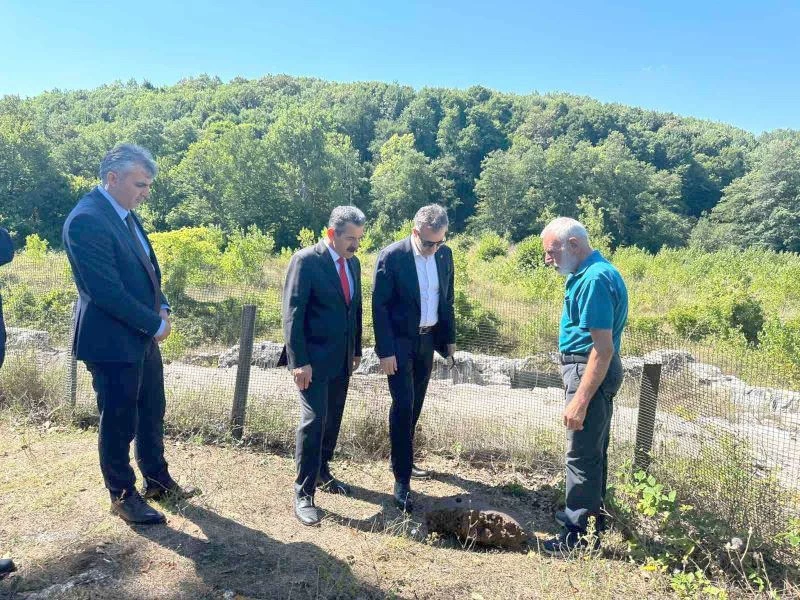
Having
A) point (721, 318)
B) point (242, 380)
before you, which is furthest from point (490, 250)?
point (242, 380)

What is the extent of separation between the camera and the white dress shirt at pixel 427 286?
3420 millimetres

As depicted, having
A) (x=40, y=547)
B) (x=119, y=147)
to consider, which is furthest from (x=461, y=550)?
(x=119, y=147)

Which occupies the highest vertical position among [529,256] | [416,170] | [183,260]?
[416,170]

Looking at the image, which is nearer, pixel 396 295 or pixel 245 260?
pixel 396 295

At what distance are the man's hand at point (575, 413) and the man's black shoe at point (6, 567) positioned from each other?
2718mm

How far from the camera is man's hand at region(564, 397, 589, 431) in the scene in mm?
2709

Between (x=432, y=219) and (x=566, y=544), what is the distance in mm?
1986

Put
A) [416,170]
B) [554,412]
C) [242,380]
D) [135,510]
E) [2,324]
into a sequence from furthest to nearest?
[416,170]
[554,412]
[242,380]
[135,510]
[2,324]

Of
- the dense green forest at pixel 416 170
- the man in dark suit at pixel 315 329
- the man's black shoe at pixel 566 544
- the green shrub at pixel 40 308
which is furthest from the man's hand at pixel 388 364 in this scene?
the dense green forest at pixel 416 170

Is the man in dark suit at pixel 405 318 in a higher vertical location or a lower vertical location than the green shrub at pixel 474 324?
higher

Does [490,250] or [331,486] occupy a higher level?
[490,250]

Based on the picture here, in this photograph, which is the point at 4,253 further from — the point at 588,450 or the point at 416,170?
the point at 416,170

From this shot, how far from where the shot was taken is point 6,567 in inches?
93.5

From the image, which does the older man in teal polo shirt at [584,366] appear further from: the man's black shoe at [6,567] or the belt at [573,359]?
the man's black shoe at [6,567]
